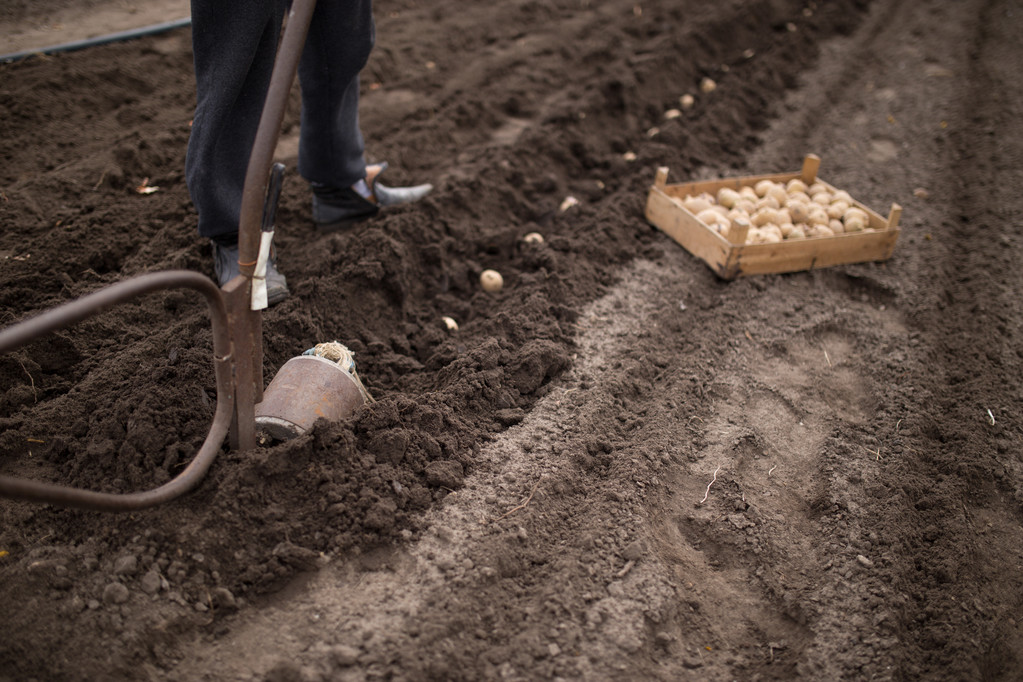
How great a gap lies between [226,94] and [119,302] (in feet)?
4.93

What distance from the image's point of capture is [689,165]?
5113mm

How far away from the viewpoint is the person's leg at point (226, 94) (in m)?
2.76

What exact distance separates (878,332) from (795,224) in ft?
3.23

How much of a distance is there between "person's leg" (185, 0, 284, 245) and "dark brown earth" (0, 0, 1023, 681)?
0.52 m

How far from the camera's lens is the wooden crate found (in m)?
3.99

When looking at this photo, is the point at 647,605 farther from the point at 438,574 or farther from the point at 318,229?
the point at 318,229

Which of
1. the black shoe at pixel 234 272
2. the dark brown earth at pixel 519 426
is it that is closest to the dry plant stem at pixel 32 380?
the dark brown earth at pixel 519 426

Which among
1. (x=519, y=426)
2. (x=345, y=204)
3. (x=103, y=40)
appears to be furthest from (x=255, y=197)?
(x=103, y=40)

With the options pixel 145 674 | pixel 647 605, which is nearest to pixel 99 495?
pixel 145 674

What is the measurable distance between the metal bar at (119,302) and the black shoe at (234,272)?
98 cm

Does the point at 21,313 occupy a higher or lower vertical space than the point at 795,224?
higher

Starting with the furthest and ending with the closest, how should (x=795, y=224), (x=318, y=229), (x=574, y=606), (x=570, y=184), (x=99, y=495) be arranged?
(x=570, y=184)
(x=795, y=224)
(x=318, y=229)
(x=574, y=606)
(x=99, y=495)

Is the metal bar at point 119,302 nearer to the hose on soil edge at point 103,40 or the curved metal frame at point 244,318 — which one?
the curved metal frame at point 244,318

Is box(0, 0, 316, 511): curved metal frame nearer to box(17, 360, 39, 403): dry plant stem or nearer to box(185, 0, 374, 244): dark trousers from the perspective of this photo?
box(185, 0, 374, 244): dark trousers
